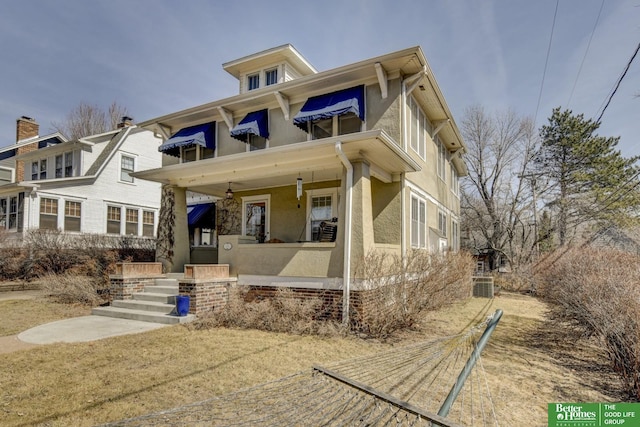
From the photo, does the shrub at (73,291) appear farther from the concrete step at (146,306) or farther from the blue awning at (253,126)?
the blue awning at (253,126)

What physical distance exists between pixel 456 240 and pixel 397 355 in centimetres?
1703

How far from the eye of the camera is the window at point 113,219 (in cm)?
1950

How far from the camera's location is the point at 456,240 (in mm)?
19594

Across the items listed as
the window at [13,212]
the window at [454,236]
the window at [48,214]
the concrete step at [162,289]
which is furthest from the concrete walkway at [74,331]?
the window at [454,236]

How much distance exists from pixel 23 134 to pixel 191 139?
65.9ft

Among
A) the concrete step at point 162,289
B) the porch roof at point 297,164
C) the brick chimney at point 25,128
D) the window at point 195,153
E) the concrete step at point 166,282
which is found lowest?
the concrete step at point 162,289

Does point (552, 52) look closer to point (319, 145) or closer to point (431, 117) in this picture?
point (431, 117)

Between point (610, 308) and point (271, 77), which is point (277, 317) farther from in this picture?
point (271, 77)

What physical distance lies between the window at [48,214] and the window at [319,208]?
→ 1366cm

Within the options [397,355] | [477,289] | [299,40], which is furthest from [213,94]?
[397,355]

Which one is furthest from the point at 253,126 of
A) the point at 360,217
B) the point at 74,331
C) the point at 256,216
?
the point at 74,331

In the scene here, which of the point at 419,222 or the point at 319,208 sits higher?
the point at 319,208

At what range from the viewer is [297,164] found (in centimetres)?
931

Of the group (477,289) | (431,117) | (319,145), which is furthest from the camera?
(477,289)
